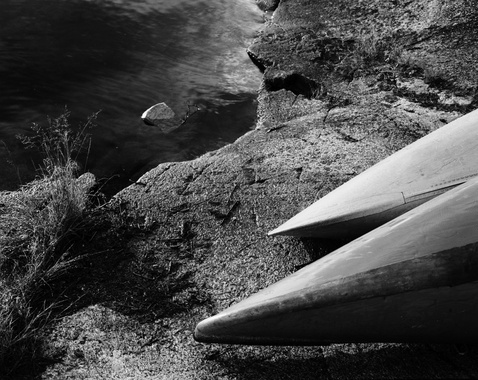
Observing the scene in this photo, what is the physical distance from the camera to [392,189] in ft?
10.9

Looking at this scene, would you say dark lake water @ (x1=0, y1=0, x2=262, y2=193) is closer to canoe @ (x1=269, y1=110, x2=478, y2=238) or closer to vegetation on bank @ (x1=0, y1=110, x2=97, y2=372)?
vegetation on bank @ (x1=0, y1=110, x2=97, y2=372)

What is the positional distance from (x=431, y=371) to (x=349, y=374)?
1.09 ft

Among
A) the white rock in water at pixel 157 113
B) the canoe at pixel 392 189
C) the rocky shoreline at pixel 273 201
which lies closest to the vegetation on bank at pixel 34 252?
the rocky shoreline at pixel 273 201

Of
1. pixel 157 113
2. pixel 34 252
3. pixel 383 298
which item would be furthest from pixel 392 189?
pixel 157 113

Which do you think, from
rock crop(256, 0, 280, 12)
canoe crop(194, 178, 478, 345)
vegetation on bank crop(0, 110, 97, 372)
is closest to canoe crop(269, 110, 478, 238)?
canoe crop(194, 178, 478, 345)

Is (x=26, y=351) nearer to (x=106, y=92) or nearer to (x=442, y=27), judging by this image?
(x=106, y=92)

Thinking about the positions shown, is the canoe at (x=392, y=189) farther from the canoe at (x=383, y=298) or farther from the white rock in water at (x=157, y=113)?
the white rock in water at (x=157, y=113)

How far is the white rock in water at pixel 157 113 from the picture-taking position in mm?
5574

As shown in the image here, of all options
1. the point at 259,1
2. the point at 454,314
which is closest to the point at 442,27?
the point at 259,1

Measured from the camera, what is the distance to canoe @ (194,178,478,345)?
2488 mm

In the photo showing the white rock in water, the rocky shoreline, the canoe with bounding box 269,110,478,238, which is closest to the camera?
the rocky shoreline

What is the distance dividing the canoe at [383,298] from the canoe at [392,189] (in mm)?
547

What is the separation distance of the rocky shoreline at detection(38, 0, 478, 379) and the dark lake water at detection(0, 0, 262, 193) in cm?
53

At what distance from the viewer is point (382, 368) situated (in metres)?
2.64
